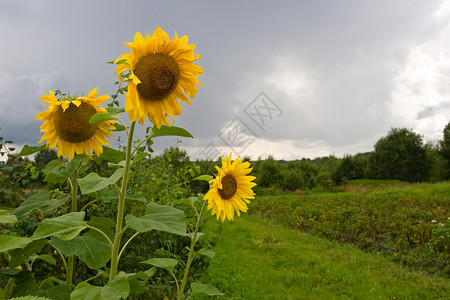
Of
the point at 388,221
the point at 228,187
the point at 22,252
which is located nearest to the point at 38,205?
the point at 22,252

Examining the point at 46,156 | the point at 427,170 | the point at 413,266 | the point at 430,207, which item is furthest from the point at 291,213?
the point at 427,170

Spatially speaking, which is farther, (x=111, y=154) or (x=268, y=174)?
(x=268, y=174)

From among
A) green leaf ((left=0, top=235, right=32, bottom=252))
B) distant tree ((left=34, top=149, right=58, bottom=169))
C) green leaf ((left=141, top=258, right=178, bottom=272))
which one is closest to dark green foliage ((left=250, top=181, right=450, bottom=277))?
green leaf ((left=141, top=258, right=178, bottom=272))

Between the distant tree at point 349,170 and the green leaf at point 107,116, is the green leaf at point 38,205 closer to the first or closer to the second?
the green leaf at point 107,116

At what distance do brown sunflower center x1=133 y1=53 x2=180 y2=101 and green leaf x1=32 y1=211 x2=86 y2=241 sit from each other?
0.55 meters

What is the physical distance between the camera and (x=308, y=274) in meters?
6.19

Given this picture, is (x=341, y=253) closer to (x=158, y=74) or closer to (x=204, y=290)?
(x=204, y=290)

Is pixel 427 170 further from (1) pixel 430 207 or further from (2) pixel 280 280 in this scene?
(2) pixel 280 280

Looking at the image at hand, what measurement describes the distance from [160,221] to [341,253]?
7.40 metres

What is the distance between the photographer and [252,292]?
507 centimetres

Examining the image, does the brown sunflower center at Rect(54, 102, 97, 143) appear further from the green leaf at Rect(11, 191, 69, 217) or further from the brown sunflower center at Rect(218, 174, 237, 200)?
the brown sunflower center at Rect(218, 174, 237, 200)

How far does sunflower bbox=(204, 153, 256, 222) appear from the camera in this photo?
85.6 inches

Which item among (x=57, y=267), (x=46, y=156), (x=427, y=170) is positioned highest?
(x=427, y=170)

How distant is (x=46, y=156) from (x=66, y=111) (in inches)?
81.9
